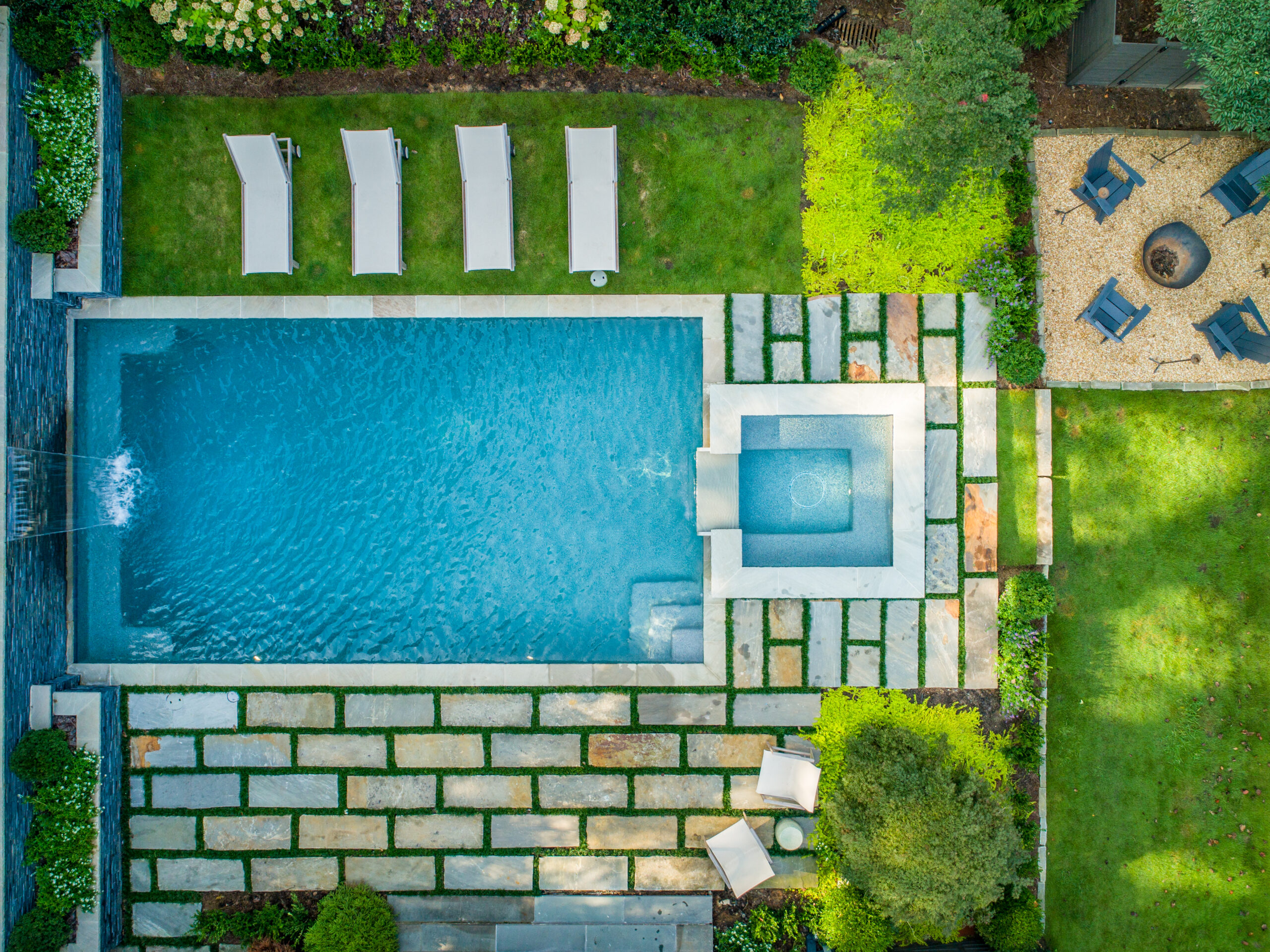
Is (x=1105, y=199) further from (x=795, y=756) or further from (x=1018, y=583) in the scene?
(x=795, y=756)

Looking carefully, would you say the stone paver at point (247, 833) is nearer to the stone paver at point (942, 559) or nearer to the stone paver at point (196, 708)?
the stone paver at point (196, 708)

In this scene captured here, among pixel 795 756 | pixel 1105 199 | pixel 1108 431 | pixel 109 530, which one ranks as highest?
pixel 1105 199

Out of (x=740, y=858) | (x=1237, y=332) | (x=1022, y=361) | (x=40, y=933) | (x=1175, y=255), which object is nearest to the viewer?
(x=40, y=933)

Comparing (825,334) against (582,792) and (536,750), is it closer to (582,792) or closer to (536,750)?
(536,750)

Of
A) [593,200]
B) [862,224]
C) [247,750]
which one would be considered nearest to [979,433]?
[862,224]

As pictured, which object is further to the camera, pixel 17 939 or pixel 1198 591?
pixel 1198 591

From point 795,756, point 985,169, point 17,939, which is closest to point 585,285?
point 985,169
